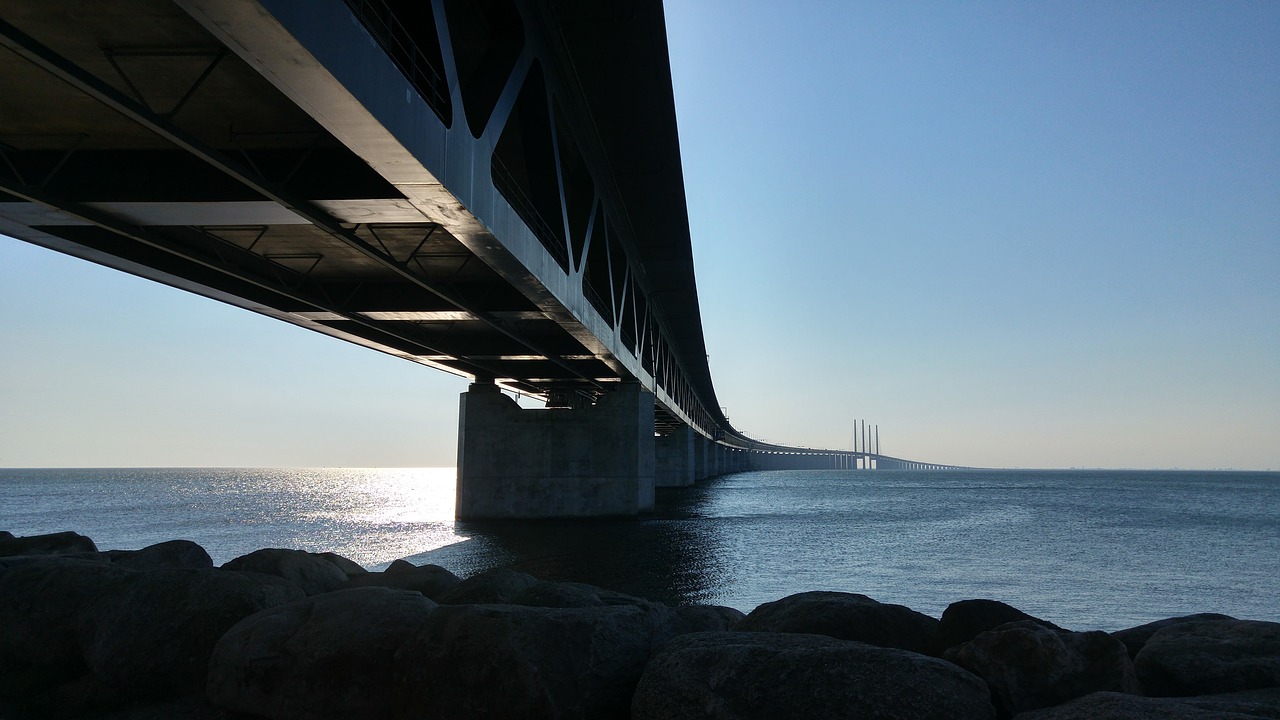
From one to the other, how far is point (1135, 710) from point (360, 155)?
34.6 feet

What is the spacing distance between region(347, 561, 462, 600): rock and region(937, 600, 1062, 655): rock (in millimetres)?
6082

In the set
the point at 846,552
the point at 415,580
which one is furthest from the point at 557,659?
the point at 846,552

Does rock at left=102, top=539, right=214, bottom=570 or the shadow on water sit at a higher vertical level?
rock at left=102, top=539, right=214, bottom=570

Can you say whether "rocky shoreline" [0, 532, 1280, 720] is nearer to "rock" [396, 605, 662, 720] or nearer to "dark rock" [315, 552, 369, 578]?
"rock" [396, 605, 662, 720]

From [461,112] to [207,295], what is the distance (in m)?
13.0

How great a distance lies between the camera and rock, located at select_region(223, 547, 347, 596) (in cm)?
1119

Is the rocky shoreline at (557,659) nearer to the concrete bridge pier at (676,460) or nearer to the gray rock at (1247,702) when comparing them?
the gray rock at (1247,702)

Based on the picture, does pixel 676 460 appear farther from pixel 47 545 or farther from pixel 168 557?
pixel 168 557

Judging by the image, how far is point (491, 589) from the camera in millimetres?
9172

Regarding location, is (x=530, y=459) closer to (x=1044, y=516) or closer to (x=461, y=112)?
(x=461, y=112)

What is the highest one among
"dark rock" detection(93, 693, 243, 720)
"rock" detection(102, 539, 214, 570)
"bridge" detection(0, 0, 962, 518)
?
"bridge" detection(0, 0, 962, 518)

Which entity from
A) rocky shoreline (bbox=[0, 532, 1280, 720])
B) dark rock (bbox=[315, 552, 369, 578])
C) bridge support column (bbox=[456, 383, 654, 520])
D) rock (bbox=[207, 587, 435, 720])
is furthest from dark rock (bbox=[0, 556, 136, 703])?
bridge support column (bbox=[456, 383, 654, 520])

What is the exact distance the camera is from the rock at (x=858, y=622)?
7387 mm

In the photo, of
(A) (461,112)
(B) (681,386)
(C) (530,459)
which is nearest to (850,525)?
(C) (530,459)
